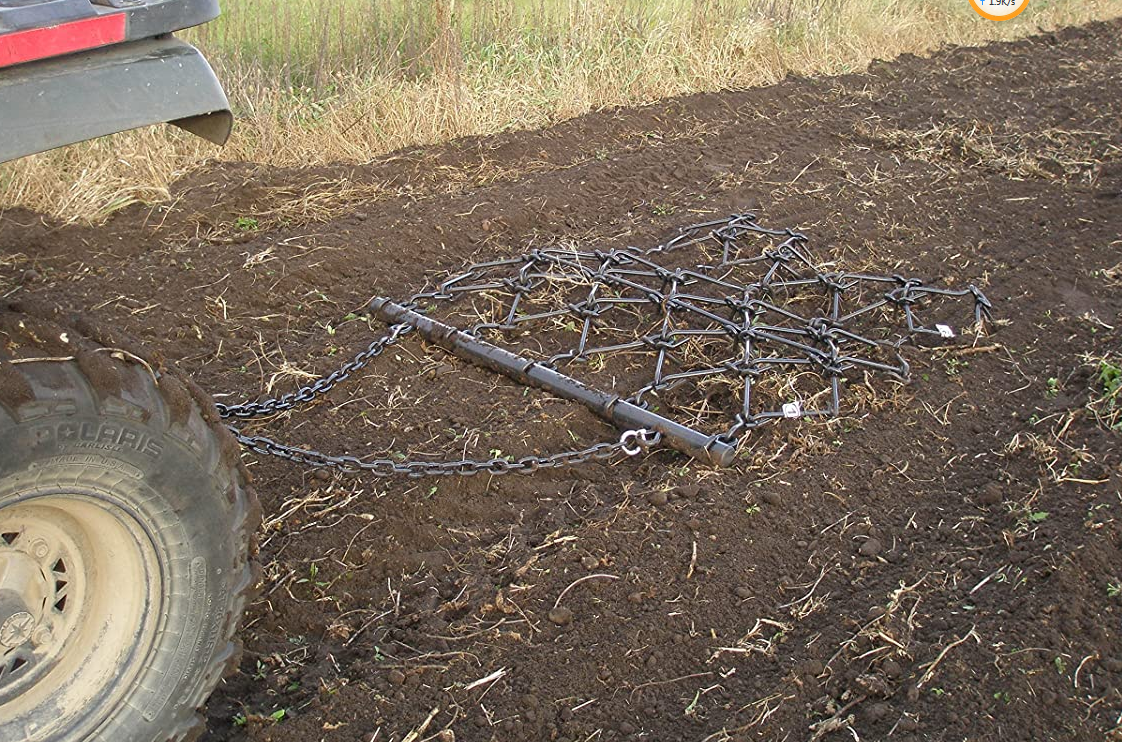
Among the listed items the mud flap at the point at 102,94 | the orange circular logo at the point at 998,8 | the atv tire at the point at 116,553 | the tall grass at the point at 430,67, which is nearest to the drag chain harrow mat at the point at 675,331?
the atv tire at the point at 116,553

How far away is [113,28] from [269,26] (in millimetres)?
6081

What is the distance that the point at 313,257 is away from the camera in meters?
5.33

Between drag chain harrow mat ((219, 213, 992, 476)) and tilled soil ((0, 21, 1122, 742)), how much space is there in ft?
0.33

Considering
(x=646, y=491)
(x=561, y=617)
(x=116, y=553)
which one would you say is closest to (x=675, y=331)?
(x=646, y=491)

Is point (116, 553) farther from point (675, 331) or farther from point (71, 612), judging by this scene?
point (675, 331)

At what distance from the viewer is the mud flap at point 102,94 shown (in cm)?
218

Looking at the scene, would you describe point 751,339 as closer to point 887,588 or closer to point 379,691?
point 887,588

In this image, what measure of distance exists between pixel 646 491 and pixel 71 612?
1.92 meters

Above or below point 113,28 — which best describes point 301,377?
below

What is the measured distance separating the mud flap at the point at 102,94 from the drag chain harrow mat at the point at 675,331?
62.3 inches

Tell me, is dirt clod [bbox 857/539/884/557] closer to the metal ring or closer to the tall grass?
the metal ring

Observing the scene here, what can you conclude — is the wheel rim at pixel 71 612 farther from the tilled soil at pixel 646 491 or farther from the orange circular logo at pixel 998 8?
the orange circular logo at pixel 998 8

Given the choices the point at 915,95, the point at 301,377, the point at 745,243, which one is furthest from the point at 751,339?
the point at 915,95

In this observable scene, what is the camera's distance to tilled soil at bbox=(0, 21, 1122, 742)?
9.50ft
